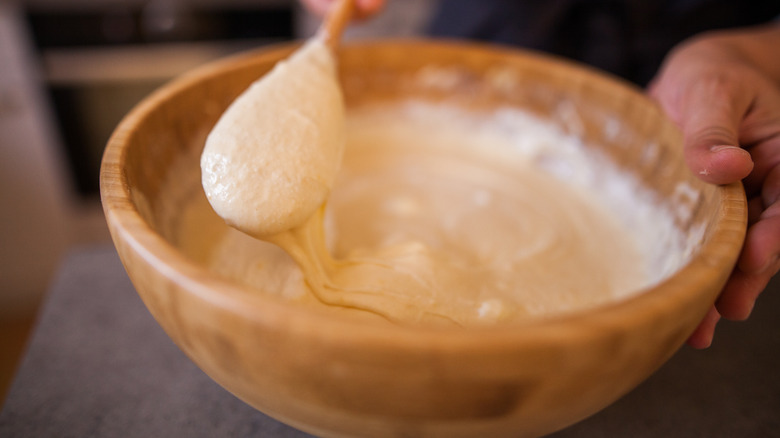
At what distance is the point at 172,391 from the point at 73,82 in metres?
1.15

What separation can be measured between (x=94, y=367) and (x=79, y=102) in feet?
3.56

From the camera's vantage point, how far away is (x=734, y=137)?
0.49 metres

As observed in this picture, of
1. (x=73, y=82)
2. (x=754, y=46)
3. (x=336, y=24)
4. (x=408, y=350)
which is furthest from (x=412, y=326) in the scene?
(x=73, y=82)

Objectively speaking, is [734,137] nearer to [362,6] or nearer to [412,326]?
[412,326]

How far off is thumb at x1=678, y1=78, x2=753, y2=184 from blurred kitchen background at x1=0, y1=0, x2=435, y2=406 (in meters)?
1.11

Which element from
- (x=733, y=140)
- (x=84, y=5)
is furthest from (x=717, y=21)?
(x=84, y=5)

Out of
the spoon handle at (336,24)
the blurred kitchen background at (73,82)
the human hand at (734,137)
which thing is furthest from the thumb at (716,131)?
the blurred kitchen background at (73,82)

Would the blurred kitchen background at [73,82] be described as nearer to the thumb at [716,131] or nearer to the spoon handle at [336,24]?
the spoon handle at [336,24]

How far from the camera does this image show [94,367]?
544mm

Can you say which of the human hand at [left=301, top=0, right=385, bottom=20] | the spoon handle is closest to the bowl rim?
the spoon handle

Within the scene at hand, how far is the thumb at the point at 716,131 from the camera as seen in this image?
459 mm

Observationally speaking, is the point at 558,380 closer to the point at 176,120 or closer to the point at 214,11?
the point at 176,120

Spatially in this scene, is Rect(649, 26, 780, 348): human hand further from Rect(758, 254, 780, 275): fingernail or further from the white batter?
the white batter

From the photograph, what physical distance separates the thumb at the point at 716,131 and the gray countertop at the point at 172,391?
0.75 feet
